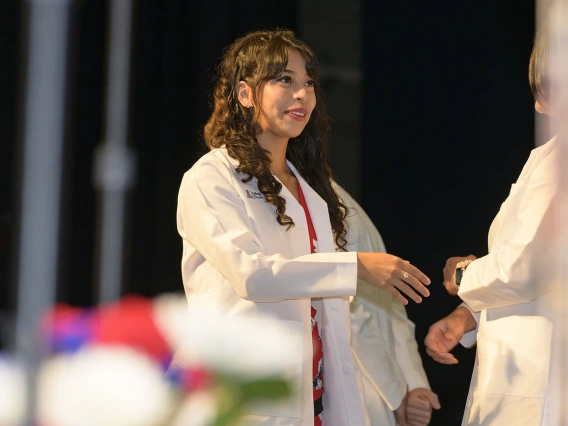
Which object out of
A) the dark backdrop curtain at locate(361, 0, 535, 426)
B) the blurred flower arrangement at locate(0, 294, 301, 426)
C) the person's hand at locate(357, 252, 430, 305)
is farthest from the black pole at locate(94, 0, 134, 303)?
the dark backdrop curtain at locate(361, 0, 535, 426)

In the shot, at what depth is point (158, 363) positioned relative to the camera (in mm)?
637

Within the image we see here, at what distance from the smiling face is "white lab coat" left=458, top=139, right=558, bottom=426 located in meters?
0.58

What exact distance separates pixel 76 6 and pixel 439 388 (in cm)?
271

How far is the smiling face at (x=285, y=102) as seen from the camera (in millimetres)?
2092

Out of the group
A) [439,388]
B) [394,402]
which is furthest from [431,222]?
[394,402]

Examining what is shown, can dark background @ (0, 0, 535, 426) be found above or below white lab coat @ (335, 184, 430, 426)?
above

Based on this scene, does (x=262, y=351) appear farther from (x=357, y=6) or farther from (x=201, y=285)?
(x=357, y=6)

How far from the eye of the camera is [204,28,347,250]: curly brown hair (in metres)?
2.01

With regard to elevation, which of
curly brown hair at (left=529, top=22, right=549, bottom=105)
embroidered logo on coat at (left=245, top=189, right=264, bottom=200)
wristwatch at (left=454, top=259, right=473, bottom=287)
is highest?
curly brown hair at (left=529, top=22, right=549, bottom=105)

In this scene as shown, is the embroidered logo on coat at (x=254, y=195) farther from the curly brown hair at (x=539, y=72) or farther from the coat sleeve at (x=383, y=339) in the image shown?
the curly brown hair at (x=539, y=72)

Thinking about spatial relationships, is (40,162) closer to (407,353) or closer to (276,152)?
(276,152)

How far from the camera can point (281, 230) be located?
1.96 m

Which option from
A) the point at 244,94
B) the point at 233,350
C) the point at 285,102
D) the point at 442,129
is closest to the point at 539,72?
the point at 285,102

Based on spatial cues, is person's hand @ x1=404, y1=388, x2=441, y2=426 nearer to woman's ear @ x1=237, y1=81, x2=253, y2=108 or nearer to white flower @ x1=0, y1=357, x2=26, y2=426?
woman's ear @ x1=237, y1=81, x2=253, y2=108
